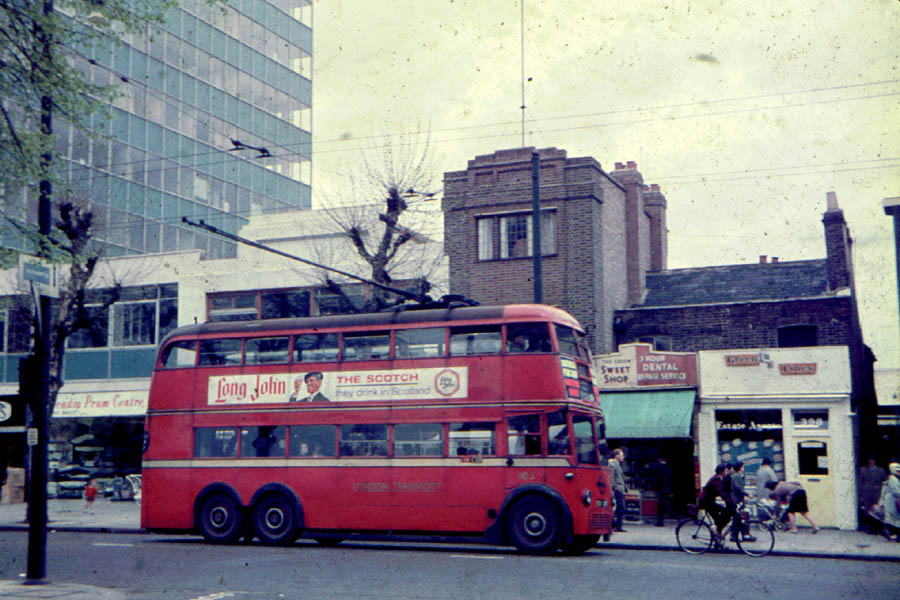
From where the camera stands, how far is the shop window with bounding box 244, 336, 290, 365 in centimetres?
1927

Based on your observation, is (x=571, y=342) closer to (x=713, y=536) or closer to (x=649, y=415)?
(x=713, y=536)

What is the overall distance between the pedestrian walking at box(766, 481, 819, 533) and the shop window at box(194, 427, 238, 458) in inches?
469

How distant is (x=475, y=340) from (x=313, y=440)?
12.0 feet

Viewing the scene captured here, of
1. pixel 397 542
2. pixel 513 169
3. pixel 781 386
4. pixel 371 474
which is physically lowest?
pixel 397 542

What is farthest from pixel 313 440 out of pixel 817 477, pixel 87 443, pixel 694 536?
pixel 87 443

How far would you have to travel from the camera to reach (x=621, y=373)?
26.0 meters

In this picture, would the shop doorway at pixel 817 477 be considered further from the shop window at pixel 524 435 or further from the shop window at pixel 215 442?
the shop window at pixel 215 442

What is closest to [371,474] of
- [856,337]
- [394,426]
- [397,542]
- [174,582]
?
[394,426]

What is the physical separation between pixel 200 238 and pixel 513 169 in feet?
77.8

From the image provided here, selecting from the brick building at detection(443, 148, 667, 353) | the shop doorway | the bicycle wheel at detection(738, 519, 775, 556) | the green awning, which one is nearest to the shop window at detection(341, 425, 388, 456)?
the bicycle wheel at detection(738, 519, 775, 556)

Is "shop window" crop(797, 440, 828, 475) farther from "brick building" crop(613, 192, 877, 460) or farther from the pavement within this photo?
"brick building" crop(613, 192, 877, 460)

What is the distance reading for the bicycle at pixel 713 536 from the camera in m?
17.7

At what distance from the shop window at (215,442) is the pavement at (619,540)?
4568 millimetres

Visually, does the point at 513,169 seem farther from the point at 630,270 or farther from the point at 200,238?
the point at 200,238
